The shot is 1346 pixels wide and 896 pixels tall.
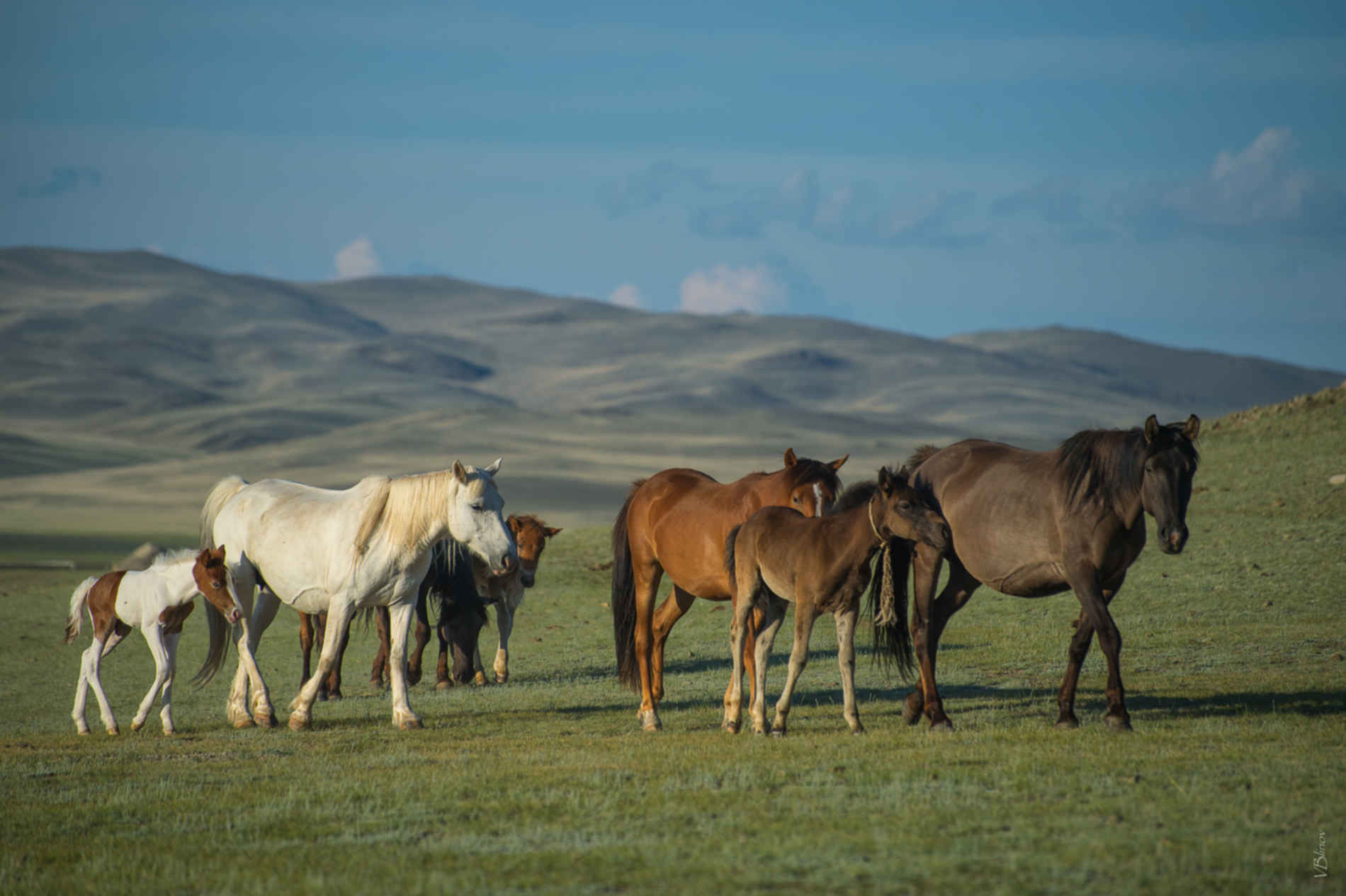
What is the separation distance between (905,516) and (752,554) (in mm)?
1257

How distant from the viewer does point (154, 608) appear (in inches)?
446

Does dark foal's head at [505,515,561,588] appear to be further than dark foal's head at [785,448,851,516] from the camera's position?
Yes

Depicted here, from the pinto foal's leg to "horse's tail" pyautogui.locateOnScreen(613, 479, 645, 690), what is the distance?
105 inches

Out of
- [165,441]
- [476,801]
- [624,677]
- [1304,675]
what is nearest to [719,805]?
[476,801]

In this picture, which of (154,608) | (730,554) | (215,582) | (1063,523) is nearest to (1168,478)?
(1063,523)

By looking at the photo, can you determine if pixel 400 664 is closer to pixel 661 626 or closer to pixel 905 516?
pixel 661 626

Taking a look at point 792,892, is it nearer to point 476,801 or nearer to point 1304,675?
point 476,801

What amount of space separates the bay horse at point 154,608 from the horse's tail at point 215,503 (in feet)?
1.03

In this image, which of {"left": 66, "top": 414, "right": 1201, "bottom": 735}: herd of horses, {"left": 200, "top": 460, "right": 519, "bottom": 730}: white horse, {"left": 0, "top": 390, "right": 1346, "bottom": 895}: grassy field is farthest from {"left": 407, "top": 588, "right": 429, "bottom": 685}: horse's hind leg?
{"left": 200, "top": 460, "right": 519, "bottom": 730}: white horse

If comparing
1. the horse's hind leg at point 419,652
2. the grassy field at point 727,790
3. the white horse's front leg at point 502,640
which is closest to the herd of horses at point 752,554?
the grassy field at point 727,790

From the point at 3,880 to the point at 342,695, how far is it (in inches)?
353

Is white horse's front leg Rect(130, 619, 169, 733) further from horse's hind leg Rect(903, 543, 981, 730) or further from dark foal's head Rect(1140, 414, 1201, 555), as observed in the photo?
dark foal's head Rect(1140, 414, 1201, 555)

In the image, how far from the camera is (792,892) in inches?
218

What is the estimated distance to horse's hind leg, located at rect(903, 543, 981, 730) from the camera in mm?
10133
